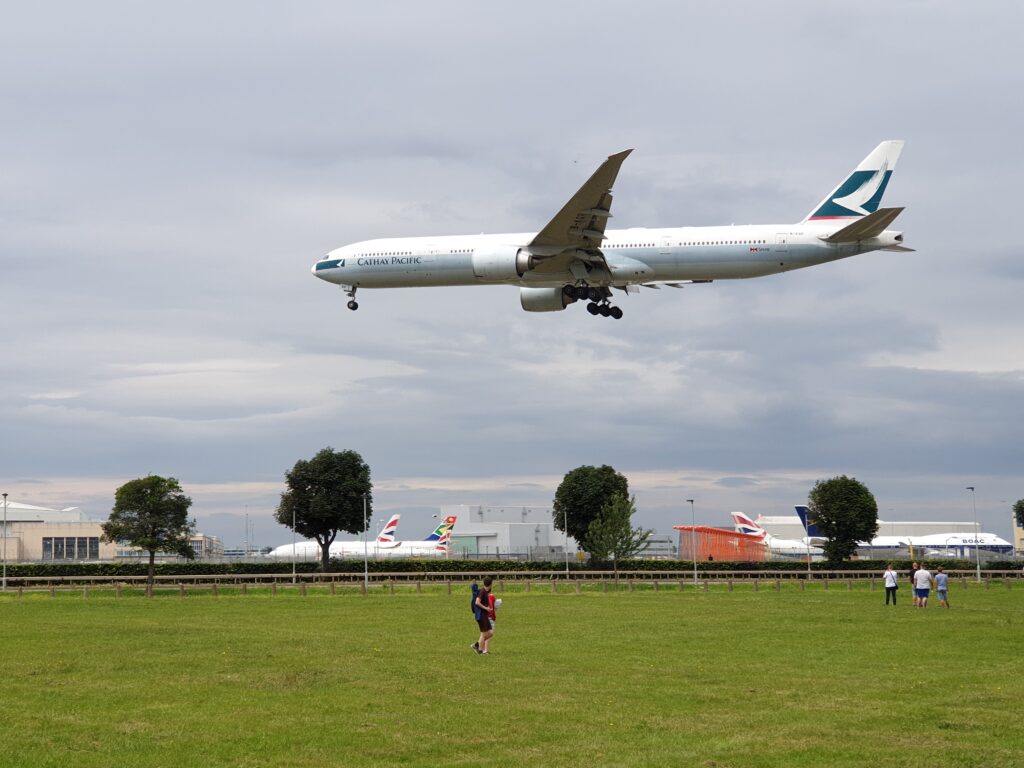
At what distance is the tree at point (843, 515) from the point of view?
86.0m

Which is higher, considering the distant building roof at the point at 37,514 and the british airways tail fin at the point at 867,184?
the british airways tail fin at the point at 867,184

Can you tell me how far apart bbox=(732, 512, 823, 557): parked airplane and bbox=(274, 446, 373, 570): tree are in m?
40.4

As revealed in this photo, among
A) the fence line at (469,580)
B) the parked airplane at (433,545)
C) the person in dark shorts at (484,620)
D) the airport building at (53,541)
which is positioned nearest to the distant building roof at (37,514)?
the airport building at (53,541)

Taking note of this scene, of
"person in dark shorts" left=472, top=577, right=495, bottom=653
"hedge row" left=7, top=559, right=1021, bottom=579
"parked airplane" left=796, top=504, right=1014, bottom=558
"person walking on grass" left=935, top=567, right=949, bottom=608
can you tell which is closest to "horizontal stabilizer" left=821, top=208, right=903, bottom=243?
"person walking on grass" left=935, top=567, right=949, bottom=608

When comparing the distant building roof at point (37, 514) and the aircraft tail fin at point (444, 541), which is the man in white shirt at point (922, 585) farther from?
the distant building roof at point (37, 514)

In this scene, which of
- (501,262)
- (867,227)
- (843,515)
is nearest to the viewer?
(867,227)

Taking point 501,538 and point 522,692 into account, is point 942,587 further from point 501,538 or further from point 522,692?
point 501,538

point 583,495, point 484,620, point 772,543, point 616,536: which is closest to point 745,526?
point 772,543

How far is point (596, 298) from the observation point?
155 ft

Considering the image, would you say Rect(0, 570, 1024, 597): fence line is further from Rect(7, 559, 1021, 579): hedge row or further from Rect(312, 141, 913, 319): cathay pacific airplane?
Rect(312, 141, 913, 319): cathay pacific airplane

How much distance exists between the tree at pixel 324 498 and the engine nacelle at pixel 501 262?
42.7m

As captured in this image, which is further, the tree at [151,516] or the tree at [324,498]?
the tree at [324,498]

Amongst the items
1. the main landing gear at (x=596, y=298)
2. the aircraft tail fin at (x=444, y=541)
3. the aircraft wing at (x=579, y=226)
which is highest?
the aircraft wing at (x=579, y=226)

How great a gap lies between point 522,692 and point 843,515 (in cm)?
7318
